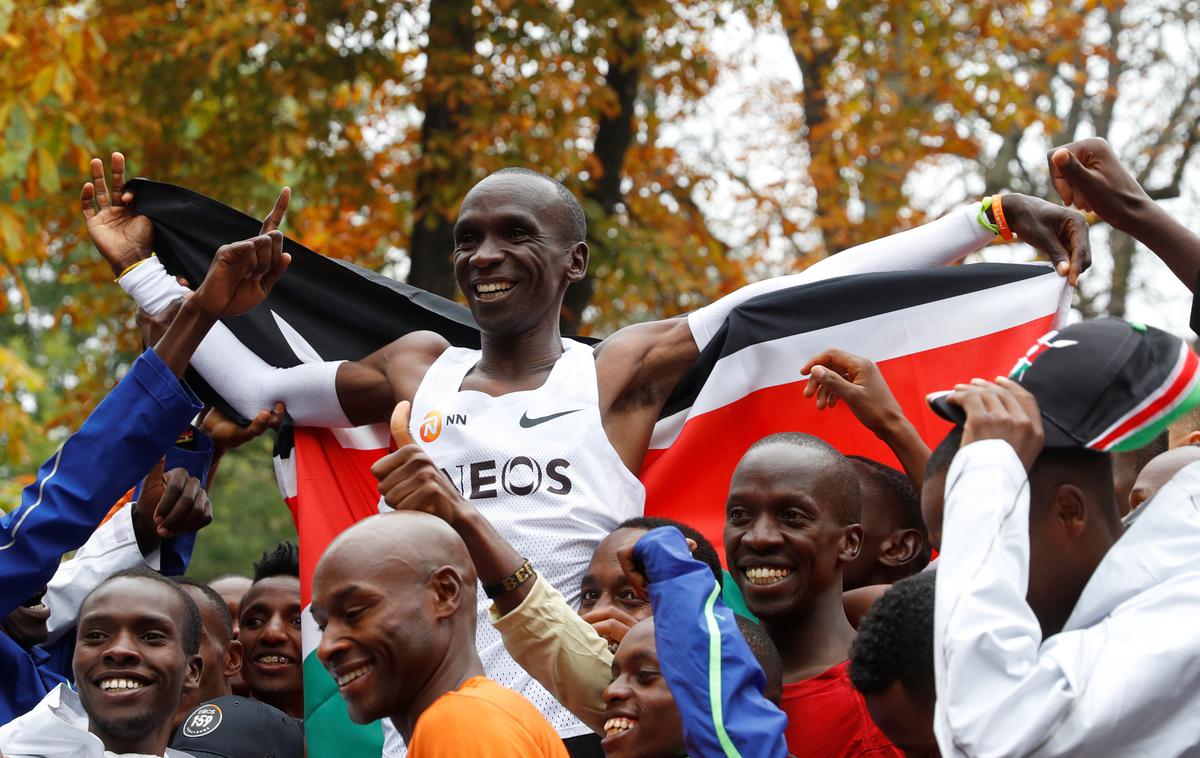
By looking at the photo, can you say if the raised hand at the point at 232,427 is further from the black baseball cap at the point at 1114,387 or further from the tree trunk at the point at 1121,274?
the tree trunk at the point at 1121,274

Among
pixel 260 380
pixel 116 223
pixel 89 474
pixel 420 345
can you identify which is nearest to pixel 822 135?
pixel 420 345

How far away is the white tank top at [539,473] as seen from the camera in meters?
4.88

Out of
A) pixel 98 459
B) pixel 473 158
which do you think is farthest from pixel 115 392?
pixel 473 158

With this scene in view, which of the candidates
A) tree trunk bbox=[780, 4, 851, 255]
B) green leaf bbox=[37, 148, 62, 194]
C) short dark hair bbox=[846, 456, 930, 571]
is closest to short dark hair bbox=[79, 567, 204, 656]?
short dark hair bbox=[846, 456, 930, 571]

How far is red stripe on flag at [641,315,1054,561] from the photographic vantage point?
5.59 m

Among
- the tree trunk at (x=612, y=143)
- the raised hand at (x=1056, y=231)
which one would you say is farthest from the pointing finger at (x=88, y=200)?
the tree trunk at (x=612, y=143)

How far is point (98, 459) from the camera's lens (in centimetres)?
477

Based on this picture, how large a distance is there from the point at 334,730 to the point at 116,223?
212 centimetres

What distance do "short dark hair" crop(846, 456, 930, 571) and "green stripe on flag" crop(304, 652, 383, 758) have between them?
1.94 meters

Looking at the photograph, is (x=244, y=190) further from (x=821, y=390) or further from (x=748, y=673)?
(x=748, y=673)

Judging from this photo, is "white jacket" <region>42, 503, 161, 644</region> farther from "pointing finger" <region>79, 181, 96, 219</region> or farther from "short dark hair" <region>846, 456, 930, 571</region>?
"short dark hair" <region>846, 456, 930, 571</region>

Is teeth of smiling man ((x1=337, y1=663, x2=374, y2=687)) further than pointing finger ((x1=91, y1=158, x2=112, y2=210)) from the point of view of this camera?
No

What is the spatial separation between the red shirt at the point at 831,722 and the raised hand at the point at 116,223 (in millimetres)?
3157

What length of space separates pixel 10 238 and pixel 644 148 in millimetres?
6034
